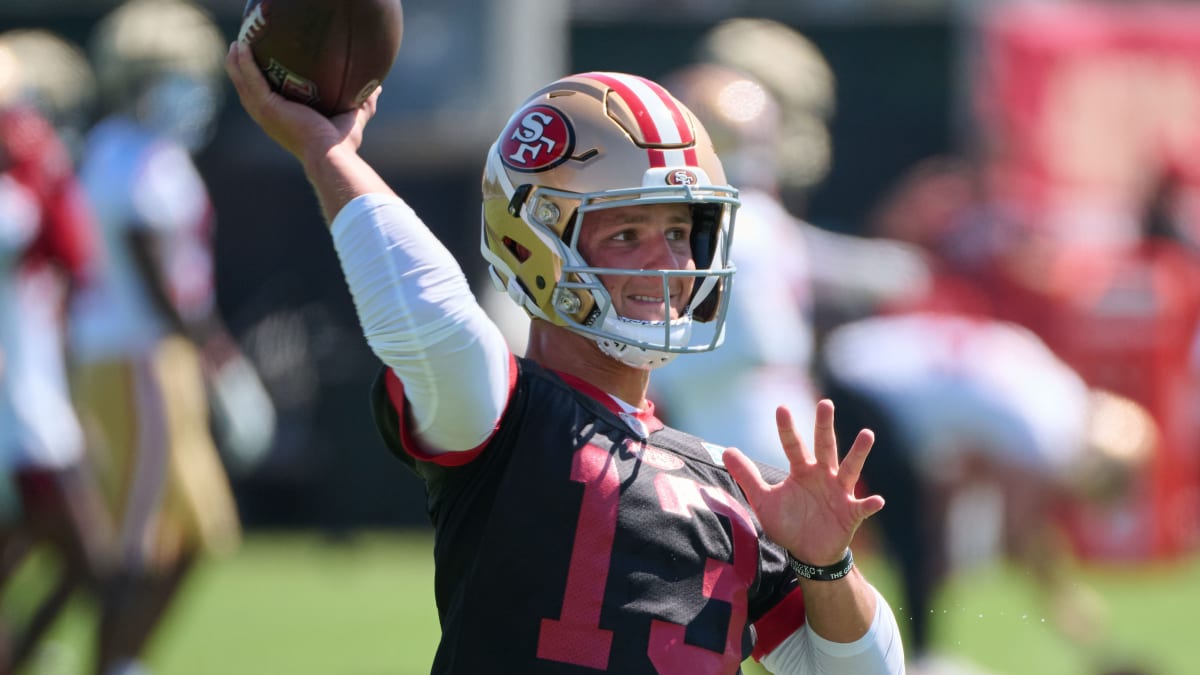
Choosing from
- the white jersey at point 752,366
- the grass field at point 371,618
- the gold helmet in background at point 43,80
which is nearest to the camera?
the white jersey at point 752,366

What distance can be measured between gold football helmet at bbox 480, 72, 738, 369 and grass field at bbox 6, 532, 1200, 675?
4.30 meters

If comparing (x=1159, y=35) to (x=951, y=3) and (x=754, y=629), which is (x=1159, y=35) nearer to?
(x=951, y=3)

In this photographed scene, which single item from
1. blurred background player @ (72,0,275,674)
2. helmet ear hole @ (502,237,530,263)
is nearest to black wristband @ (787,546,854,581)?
helmet ear hole @ (502,237,530,263)

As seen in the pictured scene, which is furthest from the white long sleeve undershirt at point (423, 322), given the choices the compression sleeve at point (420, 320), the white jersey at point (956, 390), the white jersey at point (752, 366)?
the white jersey at point (956, 390)

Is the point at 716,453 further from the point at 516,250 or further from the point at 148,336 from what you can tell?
the point at 148,336

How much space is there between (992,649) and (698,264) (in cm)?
540

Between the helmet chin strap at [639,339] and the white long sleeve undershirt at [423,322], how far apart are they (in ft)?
0.81

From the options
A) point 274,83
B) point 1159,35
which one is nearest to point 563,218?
point 274,83

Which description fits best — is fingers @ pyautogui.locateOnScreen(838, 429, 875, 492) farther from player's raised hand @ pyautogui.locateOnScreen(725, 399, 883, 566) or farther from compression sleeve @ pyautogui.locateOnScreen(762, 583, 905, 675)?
compression sleeve @ pyautogui.locateOnScreen(762, 583, 905, 675)

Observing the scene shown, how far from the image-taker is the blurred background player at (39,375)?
5902mm

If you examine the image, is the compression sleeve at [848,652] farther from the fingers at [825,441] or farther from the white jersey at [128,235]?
the white jersey at [128,235]

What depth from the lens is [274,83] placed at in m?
2.37

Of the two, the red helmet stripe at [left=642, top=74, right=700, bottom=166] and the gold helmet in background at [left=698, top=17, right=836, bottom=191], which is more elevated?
the red helmet stripe at [left=642, top=74, right=700, bottom=166]

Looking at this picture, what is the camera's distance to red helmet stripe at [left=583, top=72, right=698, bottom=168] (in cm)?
250
